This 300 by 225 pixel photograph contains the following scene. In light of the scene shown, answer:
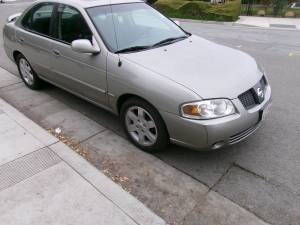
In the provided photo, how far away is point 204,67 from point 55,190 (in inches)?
78.5

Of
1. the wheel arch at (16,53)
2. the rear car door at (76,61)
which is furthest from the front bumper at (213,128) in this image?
the wheel arch at (16,53)

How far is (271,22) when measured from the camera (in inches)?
587

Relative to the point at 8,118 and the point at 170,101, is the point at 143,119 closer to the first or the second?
the point at 170,101

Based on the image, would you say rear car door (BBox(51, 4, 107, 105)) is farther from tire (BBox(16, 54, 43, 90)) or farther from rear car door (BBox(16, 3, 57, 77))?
tire (BBox(16, 54, 43, 90))

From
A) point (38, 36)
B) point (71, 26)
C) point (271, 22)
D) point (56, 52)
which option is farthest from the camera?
point (271, 22)

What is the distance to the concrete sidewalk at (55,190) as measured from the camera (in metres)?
2.77

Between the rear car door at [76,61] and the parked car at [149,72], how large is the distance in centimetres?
1

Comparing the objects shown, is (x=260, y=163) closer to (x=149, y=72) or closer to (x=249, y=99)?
(x=249, y=99)

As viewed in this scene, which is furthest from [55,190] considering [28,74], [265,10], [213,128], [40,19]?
[265,10]

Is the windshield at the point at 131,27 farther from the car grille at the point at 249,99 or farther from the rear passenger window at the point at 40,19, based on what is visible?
the car grille at the point at 249,99

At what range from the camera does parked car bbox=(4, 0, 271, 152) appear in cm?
312

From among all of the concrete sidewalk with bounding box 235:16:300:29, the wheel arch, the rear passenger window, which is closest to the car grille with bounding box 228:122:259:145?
the rear passenger window

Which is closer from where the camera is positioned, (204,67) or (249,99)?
(249,99)

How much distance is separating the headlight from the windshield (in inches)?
44.7
